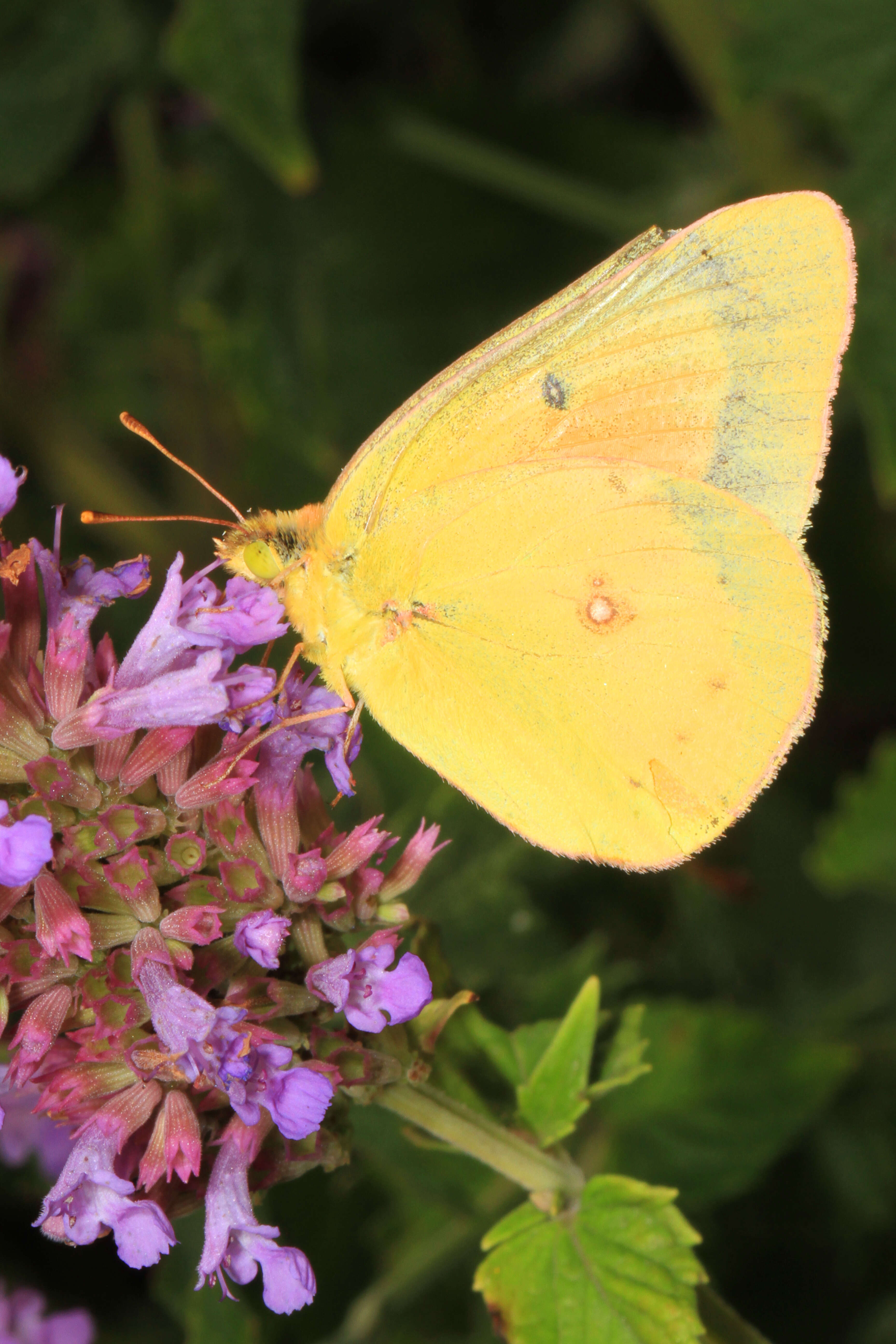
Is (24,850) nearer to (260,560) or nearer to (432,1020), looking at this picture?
(432,1020)

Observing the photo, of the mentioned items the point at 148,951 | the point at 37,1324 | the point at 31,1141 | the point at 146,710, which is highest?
the point at 146,710

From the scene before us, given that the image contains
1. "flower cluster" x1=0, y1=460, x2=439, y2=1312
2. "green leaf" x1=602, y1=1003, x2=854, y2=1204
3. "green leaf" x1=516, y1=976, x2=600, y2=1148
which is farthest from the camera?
"green leaf" x1=602, y1=1003, x2=854, y2=1204

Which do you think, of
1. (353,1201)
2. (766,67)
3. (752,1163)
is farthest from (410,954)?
(766,67)

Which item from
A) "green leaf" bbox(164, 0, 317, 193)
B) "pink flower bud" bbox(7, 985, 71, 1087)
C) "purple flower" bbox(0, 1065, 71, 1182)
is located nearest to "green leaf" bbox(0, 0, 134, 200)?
"green leaf" bbox(164, 0, 317, 193)

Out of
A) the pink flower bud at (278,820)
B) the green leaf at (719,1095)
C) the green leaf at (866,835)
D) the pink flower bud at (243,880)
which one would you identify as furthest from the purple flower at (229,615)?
the green leaf at (866,835)

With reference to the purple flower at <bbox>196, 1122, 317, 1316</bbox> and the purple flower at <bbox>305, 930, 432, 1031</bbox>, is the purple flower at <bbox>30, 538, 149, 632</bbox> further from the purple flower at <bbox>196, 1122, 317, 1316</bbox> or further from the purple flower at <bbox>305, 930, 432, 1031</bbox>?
the purple flower at <bbox>196, 1122, 317, 1316</bbox>

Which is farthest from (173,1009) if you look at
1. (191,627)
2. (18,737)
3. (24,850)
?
(191,627)
